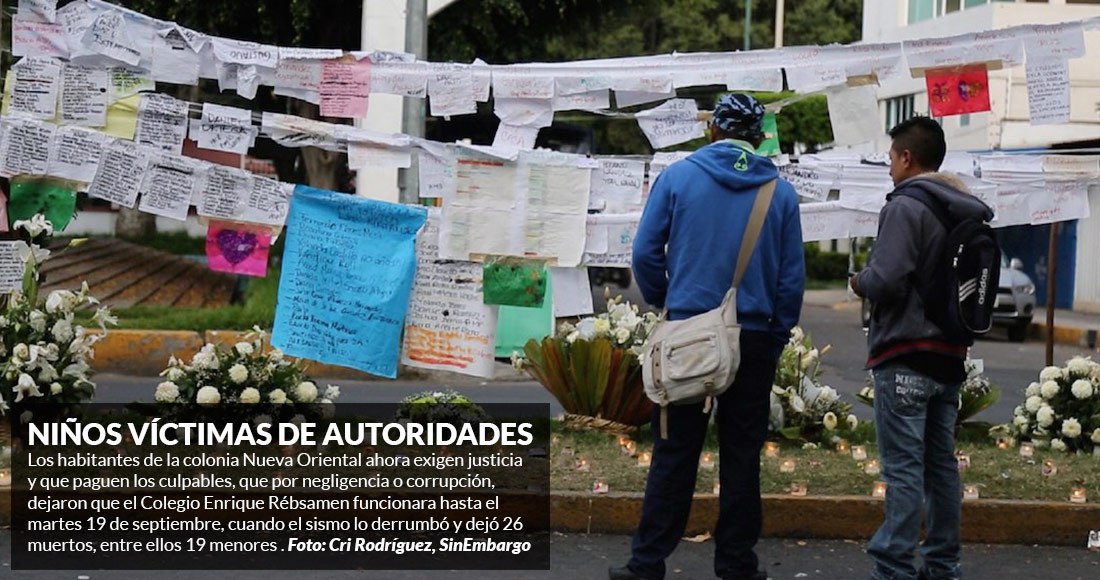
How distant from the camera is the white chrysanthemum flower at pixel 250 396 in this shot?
6957 mm

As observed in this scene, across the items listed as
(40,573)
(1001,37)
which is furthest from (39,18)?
(1001,37)

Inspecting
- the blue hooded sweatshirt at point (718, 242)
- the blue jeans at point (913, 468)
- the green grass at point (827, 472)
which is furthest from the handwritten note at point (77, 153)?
the blue jeans at point (913, 468)

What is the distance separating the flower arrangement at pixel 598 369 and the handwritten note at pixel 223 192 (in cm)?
165

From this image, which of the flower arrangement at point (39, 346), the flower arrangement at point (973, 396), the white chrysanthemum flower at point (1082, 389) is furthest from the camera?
the flower arrangement at point (973, 396)

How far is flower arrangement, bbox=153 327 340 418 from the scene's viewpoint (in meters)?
6.99

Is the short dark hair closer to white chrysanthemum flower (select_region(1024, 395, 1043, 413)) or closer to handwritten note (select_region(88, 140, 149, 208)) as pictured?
white chrysanthemum flower (select_region(1024, 395, 1043, 413))

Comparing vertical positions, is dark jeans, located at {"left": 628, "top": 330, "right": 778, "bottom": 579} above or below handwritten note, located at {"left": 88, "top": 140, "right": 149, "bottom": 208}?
below

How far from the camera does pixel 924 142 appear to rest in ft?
17.2

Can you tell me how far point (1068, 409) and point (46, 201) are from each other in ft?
16.9

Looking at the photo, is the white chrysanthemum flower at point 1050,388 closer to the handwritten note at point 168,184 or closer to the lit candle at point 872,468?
the lit candle at point 872,468

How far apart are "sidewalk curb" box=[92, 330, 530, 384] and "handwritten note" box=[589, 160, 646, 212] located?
5387mm

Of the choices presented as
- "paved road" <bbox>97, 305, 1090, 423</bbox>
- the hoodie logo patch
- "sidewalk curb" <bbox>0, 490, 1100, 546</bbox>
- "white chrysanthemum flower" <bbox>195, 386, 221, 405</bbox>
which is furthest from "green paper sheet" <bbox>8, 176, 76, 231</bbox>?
"paved road" <bbox>97, 305, 1090, 423</bbox>

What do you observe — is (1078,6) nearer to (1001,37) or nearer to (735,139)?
(1001,37)

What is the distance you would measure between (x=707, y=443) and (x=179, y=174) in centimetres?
297
